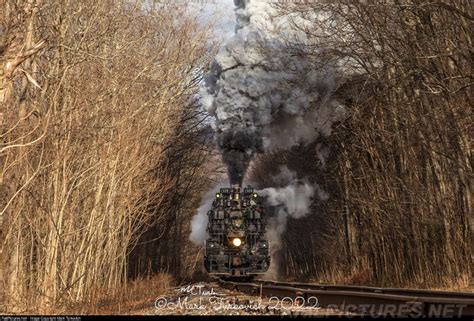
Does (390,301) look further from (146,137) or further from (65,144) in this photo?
(146,137)

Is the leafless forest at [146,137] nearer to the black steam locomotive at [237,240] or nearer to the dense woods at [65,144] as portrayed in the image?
the dense woods at [65,144]

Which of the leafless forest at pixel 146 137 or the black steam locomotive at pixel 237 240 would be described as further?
the black steam locomotive at pixel 237 240

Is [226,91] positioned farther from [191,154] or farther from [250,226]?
[191,154]

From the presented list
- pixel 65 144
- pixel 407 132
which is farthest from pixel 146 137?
pixel 407 132

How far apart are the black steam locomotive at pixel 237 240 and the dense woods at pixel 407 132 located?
3742mm

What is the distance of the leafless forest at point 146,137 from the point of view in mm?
11180

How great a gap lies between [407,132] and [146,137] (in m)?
8.02

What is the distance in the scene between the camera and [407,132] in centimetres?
1738

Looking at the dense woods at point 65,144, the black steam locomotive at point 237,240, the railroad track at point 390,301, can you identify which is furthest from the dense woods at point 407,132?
the dense woods at point 65,144

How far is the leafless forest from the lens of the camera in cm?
1118

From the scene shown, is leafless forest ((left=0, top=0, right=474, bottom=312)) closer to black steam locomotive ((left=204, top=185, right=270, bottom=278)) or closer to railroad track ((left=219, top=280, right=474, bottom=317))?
black steam locomotive ((left=204, top=185, right=270, bottom=278))

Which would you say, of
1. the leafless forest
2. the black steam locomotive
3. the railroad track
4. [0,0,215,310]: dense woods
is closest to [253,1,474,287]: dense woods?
the leafless forest

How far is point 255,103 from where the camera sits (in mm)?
19875

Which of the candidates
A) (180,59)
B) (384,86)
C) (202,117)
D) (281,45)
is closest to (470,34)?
(384,86)
